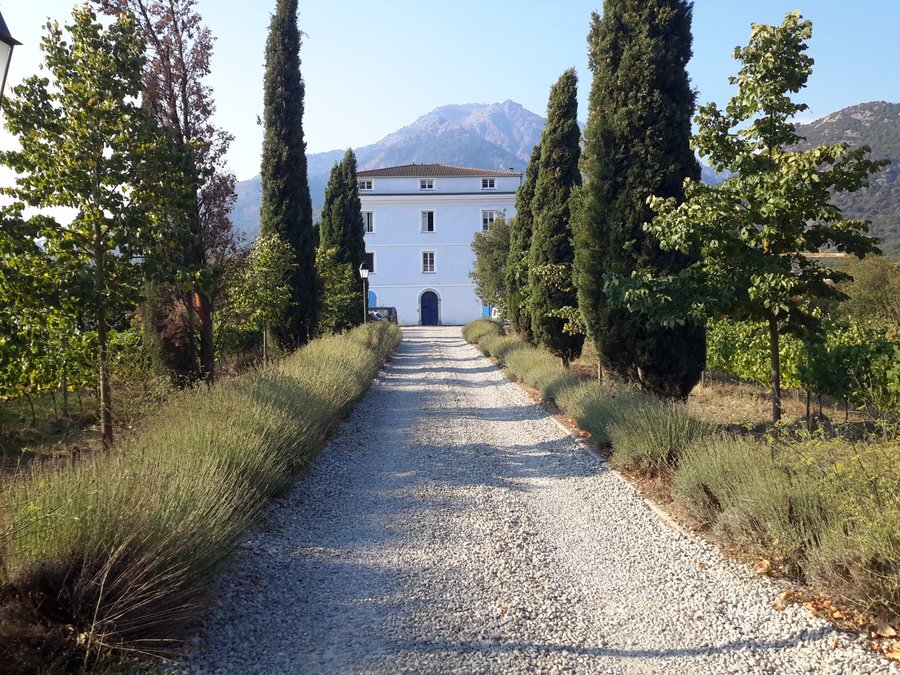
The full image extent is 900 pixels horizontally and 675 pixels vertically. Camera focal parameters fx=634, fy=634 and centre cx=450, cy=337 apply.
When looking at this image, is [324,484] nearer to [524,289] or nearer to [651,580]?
[651,580]

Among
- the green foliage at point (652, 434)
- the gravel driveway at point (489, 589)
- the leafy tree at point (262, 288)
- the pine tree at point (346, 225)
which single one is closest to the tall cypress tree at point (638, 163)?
the green foliage at point (652, 434)

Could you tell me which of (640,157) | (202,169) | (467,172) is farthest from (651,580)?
(467,172)

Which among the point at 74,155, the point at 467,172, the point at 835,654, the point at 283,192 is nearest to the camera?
the point at 835,654

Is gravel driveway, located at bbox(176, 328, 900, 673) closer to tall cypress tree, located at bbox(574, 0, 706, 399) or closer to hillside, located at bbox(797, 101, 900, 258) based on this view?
tall cypress tree, located at bbox(574, 0, 706, 399)

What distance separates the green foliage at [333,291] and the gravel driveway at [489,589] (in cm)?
1442

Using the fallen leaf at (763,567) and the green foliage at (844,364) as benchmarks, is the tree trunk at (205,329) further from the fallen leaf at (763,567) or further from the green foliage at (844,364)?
the fallen leaf at (763,567)

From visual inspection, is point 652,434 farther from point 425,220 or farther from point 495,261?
point 425,220

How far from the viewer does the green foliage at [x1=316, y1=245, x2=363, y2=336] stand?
2103 centimetres

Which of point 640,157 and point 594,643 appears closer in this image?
point 594,643

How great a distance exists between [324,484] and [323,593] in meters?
2.60

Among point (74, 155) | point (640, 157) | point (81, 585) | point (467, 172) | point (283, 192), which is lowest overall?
point (81, 585)

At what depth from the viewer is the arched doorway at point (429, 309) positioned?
5284 cm

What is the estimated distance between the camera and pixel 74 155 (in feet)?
20.5

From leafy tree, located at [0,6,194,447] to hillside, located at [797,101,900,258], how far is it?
43593mm
